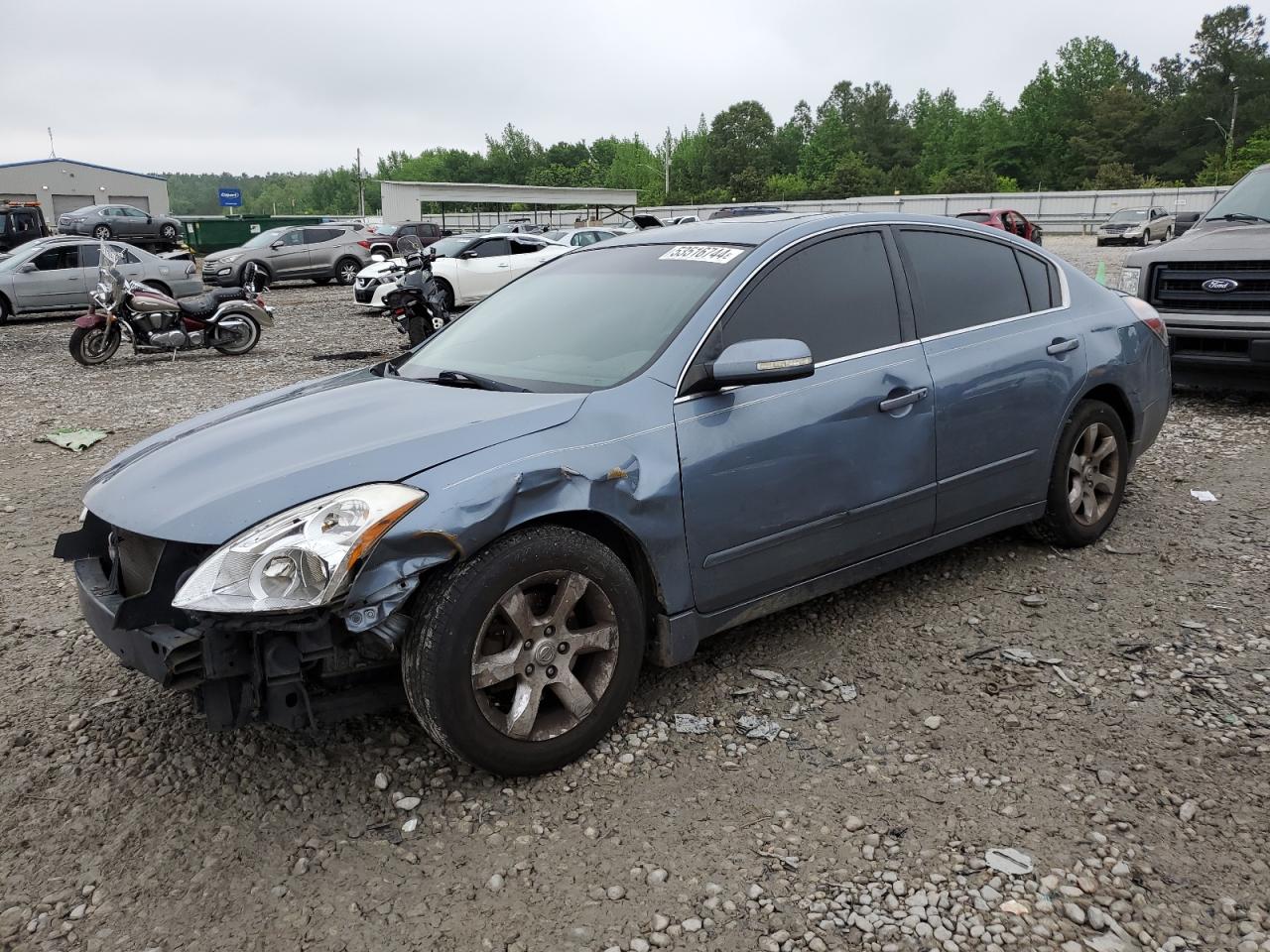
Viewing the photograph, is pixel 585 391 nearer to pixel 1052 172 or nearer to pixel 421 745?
pixel 421 745

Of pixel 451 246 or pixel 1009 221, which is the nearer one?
pixel 451 246

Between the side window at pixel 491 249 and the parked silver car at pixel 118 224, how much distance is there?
829 inches

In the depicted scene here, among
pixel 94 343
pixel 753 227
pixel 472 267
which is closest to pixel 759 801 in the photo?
pixel 753 227

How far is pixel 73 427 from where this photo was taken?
28.9 ft

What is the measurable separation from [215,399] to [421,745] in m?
8.05

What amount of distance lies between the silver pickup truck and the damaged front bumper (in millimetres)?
7337

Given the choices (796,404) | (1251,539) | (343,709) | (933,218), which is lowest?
(1251,539)

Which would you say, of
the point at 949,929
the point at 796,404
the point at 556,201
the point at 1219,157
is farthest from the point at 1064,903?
the point at 1219,157

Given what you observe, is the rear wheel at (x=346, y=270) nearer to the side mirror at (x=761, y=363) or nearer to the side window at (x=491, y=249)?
the side window at (x=491, y=249)

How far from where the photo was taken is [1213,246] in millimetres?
7855

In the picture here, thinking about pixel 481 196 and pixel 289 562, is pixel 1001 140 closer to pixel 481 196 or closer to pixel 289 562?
pixel 481 196

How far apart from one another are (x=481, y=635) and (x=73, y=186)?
243 ft

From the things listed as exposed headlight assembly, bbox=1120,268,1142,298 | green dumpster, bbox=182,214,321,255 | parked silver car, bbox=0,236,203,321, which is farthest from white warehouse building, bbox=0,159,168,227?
exposed headlight assembly, bbox=1120,268,1142,298

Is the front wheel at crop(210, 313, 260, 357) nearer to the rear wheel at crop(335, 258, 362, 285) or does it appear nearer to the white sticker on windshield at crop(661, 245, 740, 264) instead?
the white sticker on windshield at crop(661, 245, 740, 264)
